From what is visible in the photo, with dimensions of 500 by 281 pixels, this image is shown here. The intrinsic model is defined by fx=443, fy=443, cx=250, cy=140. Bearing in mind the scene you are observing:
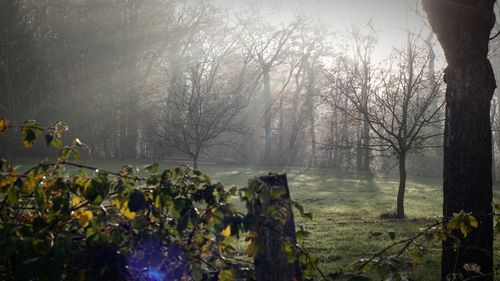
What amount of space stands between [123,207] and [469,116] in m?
3.47

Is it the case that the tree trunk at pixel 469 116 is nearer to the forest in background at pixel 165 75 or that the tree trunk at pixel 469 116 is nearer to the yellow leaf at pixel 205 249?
the yellow leaf at pixel 205 249

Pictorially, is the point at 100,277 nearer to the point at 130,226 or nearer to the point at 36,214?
the point at 130,226

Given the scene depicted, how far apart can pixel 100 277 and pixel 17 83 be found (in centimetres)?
3049

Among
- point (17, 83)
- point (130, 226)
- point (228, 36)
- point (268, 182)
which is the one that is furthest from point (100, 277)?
point (228, 36)

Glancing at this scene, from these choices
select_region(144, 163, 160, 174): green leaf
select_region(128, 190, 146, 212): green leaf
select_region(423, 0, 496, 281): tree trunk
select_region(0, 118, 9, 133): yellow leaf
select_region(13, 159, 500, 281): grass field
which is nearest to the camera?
select_region(128, 190, 146, 212): green leaf

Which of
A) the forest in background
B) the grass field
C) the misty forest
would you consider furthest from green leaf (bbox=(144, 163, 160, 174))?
the forest in background

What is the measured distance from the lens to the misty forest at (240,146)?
6.83ft

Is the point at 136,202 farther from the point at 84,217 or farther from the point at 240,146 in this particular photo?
the point at 240,146

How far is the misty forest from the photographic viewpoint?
2.08 meters

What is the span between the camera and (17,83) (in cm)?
2861

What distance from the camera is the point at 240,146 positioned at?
3925 cm

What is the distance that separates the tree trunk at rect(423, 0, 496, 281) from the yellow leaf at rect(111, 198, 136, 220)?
10.8 ft

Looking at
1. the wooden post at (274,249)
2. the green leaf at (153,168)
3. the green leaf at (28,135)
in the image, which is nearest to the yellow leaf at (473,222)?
the wooden post at (274,249)

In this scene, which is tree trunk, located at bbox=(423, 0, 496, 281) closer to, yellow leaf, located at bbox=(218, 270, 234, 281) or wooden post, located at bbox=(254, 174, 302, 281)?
wooden post, located at bbox=(254, 174, 302, 281)
